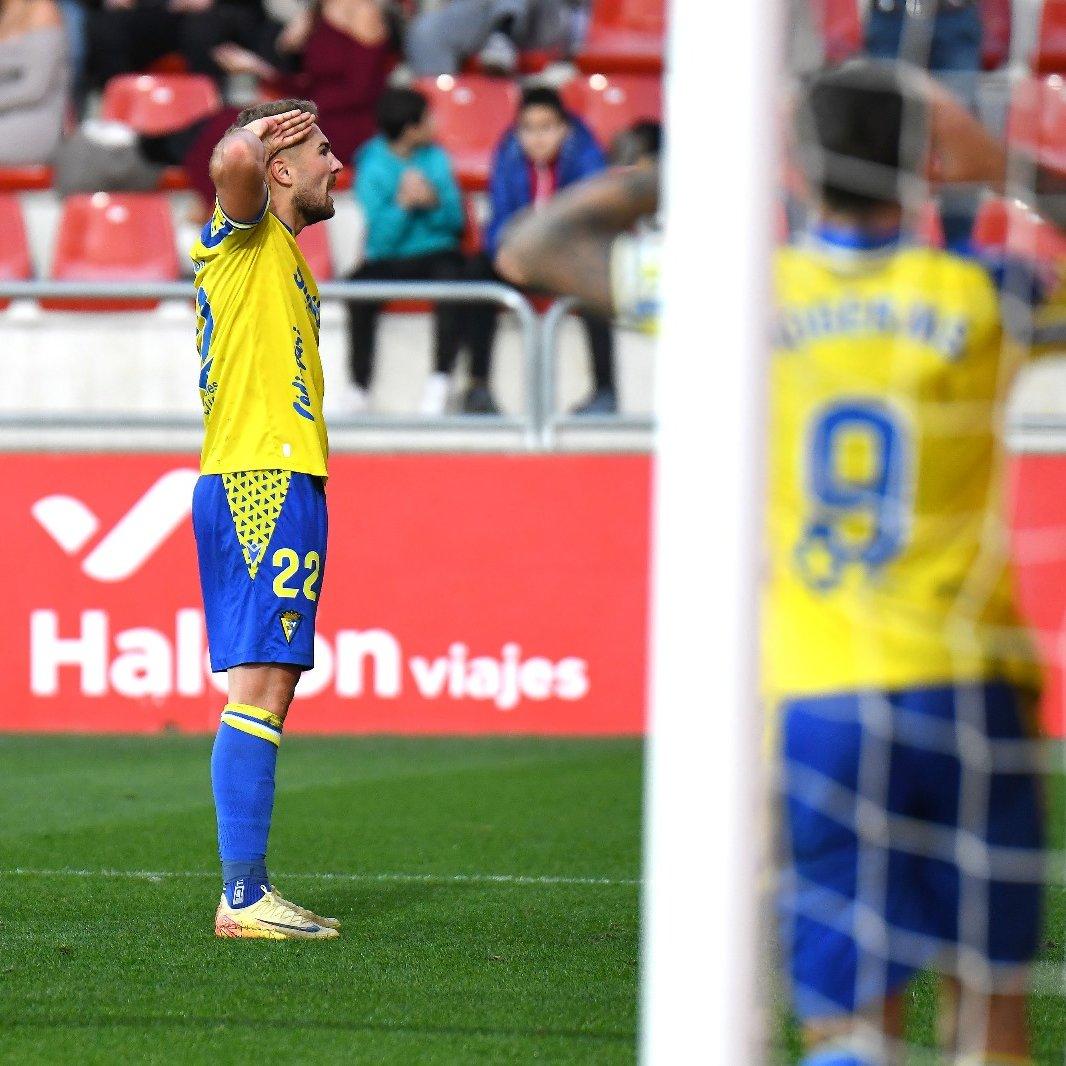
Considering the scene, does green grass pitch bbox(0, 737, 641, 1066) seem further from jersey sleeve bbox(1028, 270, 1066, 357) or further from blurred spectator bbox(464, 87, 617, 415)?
blurred spectator bbox(464, 87, 617, 415)

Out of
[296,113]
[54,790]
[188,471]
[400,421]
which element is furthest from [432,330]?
[296,113]

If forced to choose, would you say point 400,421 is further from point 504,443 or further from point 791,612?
point 791,612

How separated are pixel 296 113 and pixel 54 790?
3.67m

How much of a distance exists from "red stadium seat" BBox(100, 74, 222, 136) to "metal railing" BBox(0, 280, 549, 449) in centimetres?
306

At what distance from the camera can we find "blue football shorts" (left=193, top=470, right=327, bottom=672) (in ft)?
17.1

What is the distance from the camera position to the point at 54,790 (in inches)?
318

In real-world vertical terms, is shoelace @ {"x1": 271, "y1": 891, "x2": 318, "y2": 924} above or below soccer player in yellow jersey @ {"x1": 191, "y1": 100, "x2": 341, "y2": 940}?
below

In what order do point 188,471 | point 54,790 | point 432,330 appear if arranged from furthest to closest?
point 432,330 → point 188,471 → point 54,790

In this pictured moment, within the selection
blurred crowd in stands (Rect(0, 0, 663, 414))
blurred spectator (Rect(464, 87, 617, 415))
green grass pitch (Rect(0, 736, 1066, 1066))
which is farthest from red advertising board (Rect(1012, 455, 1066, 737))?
blurred spectator (Rect(464, 87, 617, 415))

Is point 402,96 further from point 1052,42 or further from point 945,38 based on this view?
point 1052,42

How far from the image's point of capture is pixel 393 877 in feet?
20.5

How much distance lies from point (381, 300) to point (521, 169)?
48.0 inches

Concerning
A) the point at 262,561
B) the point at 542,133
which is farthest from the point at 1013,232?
the point at 542,133

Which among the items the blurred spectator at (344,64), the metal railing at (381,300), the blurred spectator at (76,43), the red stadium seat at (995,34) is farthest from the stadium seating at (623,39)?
the metal railing at (381,300)
